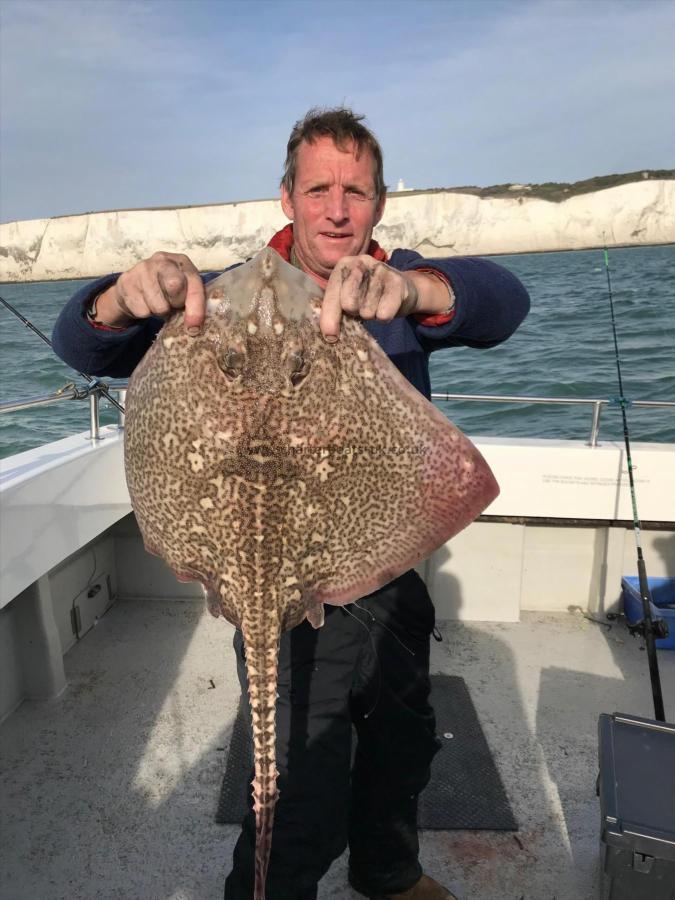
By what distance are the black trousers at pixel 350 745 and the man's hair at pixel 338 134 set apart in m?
1.46

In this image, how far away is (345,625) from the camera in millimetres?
2250

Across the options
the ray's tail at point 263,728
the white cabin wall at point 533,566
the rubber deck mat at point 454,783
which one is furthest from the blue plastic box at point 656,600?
the ray's tail at point 263,728

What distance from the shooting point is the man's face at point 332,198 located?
7.22ft

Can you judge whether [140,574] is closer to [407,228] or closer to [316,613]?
[316,613]

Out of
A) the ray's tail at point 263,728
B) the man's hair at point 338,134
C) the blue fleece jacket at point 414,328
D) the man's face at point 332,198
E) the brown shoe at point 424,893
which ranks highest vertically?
the man's hair at point 338,134

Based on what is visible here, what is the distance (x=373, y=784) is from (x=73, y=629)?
2934mm

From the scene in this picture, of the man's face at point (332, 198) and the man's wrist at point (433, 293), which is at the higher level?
the man's face at point (332, 198)

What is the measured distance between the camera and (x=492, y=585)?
5.05 metres

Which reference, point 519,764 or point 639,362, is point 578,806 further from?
point 639,362

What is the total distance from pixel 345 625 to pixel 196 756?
6.26 feet

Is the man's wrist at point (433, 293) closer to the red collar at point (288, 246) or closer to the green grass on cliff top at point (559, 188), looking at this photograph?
the red collar at point (288, 246)

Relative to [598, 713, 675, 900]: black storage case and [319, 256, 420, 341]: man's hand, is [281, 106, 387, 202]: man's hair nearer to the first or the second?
[319, 256, 420, 341]: man's hand

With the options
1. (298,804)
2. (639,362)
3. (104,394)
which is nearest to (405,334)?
(298,804)

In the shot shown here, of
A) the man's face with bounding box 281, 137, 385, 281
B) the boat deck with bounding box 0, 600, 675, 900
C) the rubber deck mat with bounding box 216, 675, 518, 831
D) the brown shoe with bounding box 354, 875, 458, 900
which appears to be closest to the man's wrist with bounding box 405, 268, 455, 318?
the man's face with bounding box 281, 137, 385, 281
